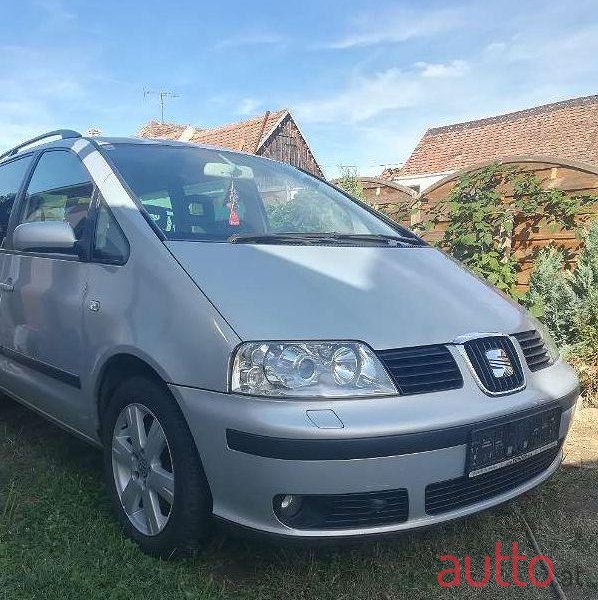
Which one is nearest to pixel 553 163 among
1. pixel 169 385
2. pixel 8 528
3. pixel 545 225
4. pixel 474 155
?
pixel 545 225

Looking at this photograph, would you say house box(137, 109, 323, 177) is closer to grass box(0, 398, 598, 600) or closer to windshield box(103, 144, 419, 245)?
windshield box(103, 144, 419, 245)

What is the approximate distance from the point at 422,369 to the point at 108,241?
1374mm

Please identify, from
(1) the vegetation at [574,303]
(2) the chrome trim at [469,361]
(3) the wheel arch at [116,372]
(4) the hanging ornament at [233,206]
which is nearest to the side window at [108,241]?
(3) the wheel arch at [116,372]

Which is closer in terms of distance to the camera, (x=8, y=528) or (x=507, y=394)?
(x=507, y=394)

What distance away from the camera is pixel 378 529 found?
1.86m

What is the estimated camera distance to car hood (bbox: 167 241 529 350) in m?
1.94

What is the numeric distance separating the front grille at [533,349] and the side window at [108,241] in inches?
61.5

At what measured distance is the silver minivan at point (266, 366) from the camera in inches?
71.5

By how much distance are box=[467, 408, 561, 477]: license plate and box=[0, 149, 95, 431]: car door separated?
62.6 inches

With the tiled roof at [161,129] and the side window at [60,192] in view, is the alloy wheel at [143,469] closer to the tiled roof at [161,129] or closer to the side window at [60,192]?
the side window at [60,192]

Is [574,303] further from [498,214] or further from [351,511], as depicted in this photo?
[351,511]

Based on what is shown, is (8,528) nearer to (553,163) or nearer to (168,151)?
(168,151)

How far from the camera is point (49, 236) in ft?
8.17

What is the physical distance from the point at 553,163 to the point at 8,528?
15.5 ft
